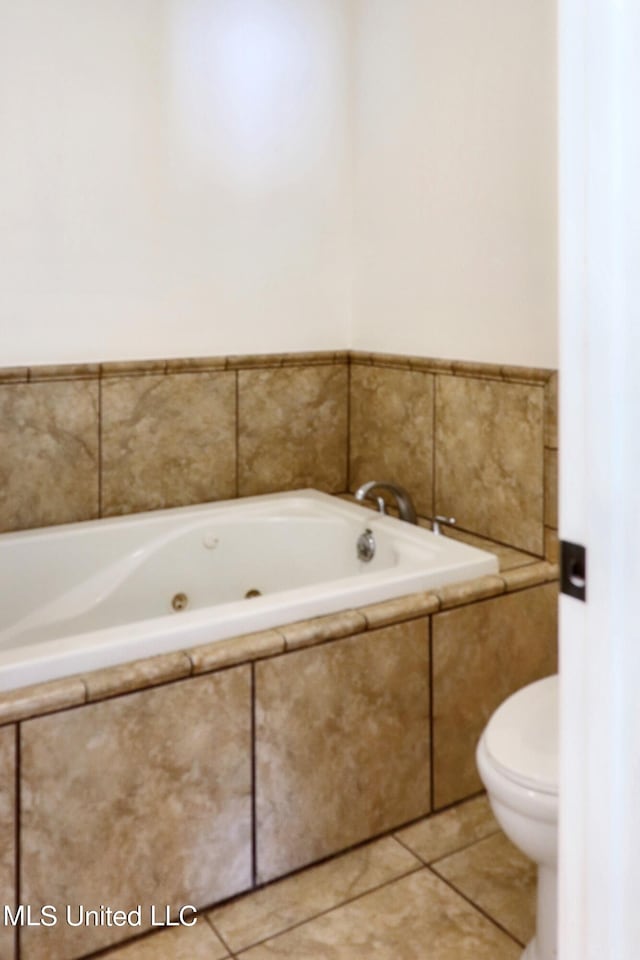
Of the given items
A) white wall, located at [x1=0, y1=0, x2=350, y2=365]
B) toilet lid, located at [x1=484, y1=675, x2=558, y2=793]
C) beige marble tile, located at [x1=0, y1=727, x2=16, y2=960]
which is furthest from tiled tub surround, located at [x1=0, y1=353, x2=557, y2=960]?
toilet lid, located at [x1=484, y1=675, x2=558, y2=793]

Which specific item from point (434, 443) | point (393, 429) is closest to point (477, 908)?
point (434, 443)

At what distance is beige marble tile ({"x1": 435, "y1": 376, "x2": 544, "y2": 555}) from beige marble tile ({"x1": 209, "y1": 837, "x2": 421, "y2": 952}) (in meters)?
0.94

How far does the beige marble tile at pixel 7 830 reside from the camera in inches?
62.0

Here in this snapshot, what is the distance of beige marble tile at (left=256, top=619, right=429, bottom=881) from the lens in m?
1.88

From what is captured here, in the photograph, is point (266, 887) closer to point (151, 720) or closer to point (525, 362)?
point (151, 720)

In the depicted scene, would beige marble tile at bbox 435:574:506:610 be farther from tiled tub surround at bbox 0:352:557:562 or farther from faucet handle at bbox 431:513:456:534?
faucet handle at bbox 431:513:456:534

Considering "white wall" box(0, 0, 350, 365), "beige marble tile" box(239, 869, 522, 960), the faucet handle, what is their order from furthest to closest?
the faucet handle → "white wall" box(0, 0, 350, 365) → "beige marble tile" box(239, 869, 522, 960)

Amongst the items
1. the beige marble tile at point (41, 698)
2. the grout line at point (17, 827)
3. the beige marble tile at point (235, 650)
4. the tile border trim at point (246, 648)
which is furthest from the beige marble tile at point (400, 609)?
the grout line at point (17, 827)

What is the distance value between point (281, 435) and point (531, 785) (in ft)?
5.82

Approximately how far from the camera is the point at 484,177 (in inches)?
99.7

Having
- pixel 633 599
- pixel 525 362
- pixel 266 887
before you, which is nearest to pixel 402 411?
pixel 525 362

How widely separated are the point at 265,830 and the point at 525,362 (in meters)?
1.43

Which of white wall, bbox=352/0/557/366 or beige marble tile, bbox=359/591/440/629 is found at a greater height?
white wall, bbox=352/0/557/366

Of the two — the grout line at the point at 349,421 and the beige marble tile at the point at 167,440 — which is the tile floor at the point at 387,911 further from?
the grout line at the point at 349,421
